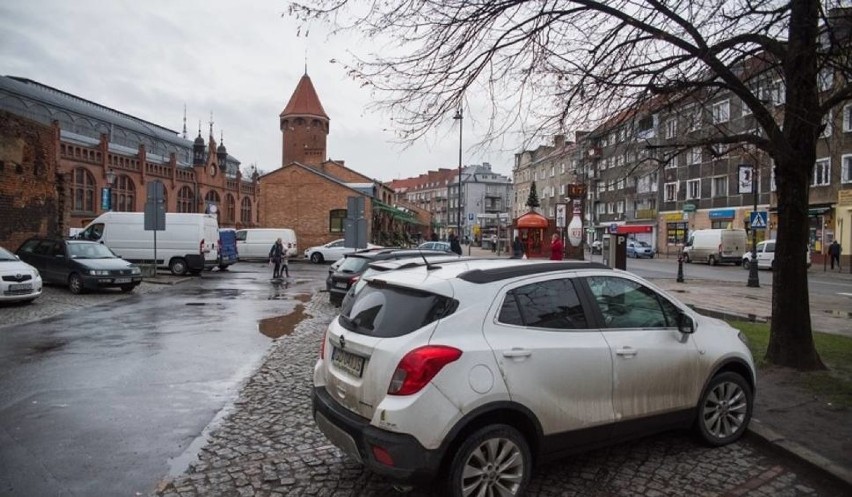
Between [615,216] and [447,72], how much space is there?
6443cm

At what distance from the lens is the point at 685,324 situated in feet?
15.1

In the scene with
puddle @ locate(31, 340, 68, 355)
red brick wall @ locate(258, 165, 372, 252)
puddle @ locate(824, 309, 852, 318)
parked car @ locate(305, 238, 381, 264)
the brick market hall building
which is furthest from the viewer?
red brick wall @ locate(258, 165, 372, 252)

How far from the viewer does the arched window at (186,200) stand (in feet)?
204

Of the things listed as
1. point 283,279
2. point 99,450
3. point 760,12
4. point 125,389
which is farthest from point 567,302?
point 283,279

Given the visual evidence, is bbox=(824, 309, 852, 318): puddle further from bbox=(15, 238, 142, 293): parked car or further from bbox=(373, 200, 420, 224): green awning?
bbox=(373, 200, 420, 224): green awning

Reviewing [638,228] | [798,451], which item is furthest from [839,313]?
[638,228]

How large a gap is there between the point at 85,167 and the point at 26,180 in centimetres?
3414

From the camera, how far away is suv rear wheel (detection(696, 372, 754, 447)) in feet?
15.5

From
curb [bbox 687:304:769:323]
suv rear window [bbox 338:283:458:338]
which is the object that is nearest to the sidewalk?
suv rear window [bbox 338:283:458:338]

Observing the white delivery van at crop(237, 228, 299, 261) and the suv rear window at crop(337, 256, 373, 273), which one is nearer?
the suv rear window at crop(337, 256, 373, 273)

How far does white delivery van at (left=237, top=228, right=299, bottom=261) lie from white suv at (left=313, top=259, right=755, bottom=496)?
106 ft

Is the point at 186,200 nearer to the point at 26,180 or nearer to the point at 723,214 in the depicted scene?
the point at 26,180

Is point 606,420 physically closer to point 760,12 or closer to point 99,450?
point 99,450

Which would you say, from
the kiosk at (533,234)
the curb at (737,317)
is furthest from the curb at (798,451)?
the kiosk at (533,234)
